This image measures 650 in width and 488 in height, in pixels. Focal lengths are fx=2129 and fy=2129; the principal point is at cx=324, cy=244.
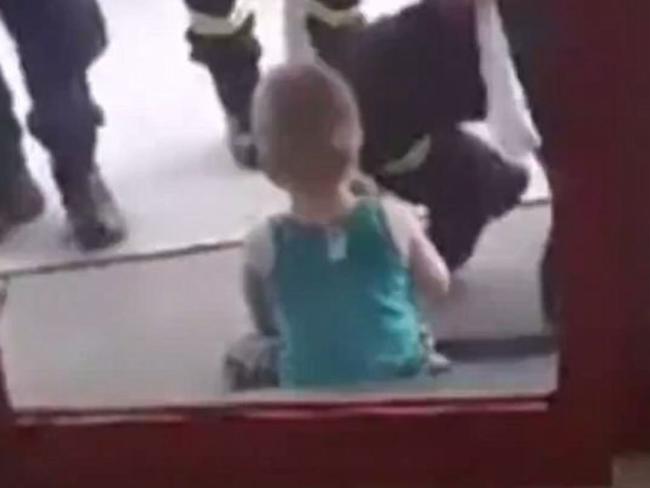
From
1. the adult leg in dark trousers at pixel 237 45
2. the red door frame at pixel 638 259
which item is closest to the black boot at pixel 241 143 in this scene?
the adult leg in dark trousers at pixel 237 45

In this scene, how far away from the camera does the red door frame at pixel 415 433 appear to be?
4.80 ft

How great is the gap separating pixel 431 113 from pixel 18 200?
11.8 inches

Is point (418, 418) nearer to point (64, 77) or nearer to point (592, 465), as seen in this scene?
point (592, 465)

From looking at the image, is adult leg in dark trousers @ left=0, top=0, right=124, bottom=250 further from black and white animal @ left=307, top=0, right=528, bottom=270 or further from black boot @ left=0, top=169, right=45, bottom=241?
black and white animal @ left=307, top=0, right=528, bottom=270

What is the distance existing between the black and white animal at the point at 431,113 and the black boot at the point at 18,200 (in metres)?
0.23

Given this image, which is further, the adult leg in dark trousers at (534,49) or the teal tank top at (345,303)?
the teal tank top at (345,303)

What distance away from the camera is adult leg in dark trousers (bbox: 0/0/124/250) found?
56.4 inches

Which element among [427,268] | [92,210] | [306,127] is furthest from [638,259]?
[92,210]

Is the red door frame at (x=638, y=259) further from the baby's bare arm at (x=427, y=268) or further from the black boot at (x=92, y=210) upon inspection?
the black boot at (x=92, y=210)

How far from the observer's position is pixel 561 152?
142cm

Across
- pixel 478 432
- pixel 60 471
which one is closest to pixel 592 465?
pixel 478 432

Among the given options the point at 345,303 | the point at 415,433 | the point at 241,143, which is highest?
the point at 241,143

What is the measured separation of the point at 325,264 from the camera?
4.90 ft

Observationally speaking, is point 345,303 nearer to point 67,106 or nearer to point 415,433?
point 415,433
